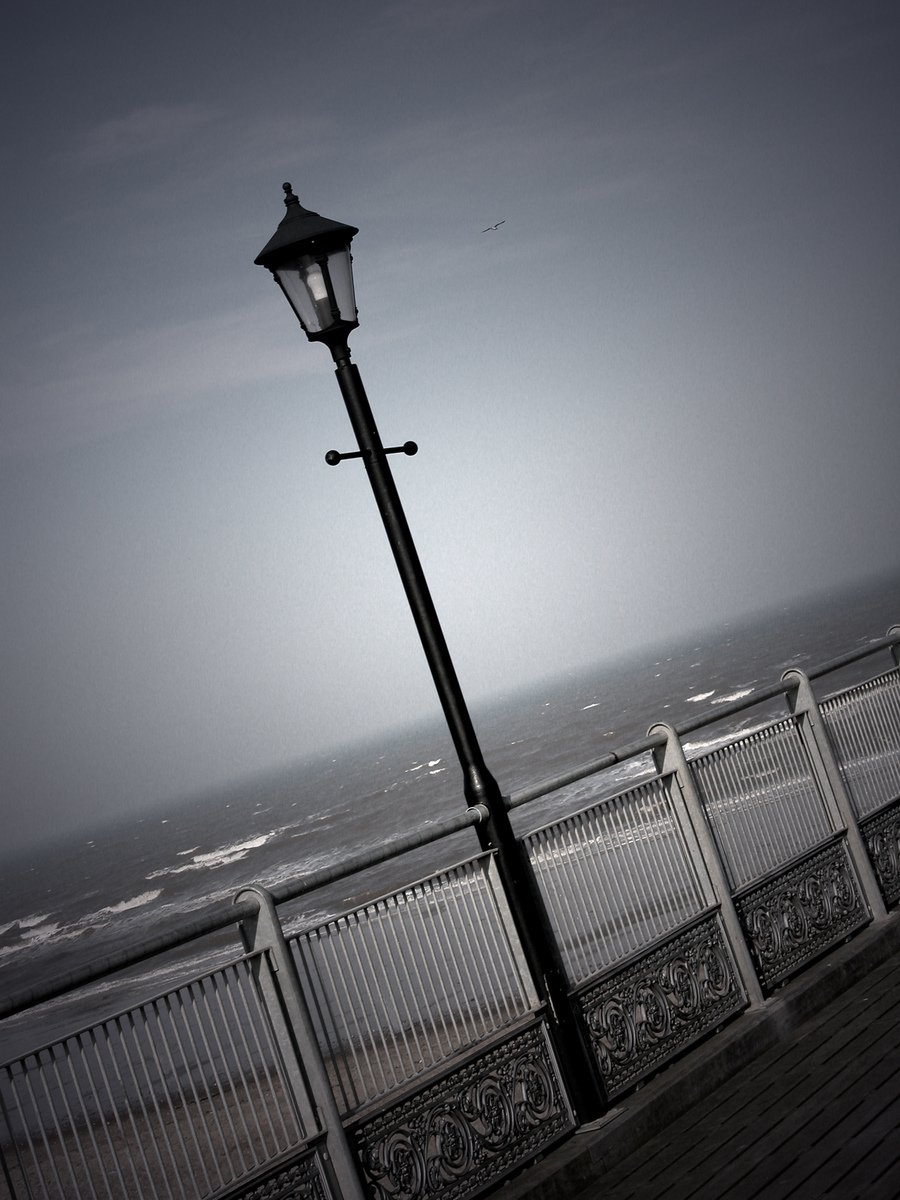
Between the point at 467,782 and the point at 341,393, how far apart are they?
1921 millimetres

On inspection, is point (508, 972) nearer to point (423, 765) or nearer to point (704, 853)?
point (704, 853)

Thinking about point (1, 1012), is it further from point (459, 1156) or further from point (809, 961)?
point (809, 961)

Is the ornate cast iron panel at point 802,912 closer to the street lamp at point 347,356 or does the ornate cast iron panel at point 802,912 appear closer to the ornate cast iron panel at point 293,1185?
the street lamp at point 347,356

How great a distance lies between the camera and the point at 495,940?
492 cm

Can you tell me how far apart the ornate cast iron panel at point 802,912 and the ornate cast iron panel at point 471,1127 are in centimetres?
161

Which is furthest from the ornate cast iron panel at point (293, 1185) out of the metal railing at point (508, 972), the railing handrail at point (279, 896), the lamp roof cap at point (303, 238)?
the lamp roof cap at point (303, 238)

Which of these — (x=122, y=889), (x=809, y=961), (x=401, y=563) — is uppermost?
(x=401, y=563)

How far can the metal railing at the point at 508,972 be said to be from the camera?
3932 mm

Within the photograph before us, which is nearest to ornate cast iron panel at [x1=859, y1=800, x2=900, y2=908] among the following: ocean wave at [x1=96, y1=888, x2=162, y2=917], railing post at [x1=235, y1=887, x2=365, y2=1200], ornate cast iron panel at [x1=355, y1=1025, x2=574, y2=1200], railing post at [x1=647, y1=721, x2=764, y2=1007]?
railing post at [x1=647, y1=721, x2=764, y2=1007]

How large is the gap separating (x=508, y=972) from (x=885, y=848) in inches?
125

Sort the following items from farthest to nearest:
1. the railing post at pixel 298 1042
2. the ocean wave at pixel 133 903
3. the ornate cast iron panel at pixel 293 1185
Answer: the ocean wave at pixel 133 903 → the railing post at pixel 298 1042 → the ornate cast iron panel at pixel 293 1185

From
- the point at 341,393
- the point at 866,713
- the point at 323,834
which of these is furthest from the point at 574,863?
the point at 323,834

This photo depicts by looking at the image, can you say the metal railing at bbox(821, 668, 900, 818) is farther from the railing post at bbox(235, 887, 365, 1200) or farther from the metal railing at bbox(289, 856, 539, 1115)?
the railing post at bbox(235, 887, 365, 1200)

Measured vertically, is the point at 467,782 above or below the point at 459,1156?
above
